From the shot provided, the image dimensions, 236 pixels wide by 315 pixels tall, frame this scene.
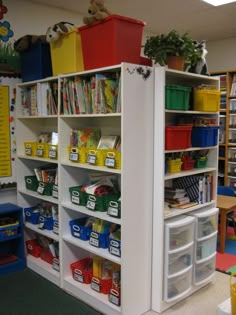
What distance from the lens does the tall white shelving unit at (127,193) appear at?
7.55 feet

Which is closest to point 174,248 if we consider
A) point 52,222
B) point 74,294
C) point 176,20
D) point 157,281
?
point 157,281

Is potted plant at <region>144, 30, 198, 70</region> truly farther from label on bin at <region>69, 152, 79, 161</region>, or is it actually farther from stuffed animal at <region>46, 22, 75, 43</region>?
label on bin at <region>69, 152, 79, 161</region>

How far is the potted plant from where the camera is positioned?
2.44m

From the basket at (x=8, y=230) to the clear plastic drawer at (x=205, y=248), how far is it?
170cm

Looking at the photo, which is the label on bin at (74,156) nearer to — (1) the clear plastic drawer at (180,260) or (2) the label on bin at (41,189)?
(2) the label on bin at (41,189)

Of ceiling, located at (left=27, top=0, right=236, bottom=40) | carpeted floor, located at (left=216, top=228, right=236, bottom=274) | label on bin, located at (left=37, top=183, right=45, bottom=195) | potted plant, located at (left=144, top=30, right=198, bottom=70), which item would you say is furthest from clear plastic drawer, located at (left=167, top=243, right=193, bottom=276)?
ceiling, located at (left=27, top=0, right=236, bottom=40)

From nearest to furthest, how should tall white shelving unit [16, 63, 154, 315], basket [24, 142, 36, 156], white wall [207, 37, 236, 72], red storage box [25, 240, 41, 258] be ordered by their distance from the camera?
tall white shelving unit [16, 63, 154, 315] < basket [24, 142, 36, 156] < red storage box [25, 240, 41, 258] < white wall [207, 37, 236, 72]

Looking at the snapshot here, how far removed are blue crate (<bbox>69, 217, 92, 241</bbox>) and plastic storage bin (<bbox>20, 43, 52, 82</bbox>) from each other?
54.3 inches

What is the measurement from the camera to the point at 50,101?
2963 mm

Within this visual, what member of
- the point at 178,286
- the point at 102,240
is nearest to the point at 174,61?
the point at 102,240

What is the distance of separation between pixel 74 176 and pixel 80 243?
59 centimetres

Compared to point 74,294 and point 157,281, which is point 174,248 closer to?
point 157,281

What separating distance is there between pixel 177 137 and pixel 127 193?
1.96 feet

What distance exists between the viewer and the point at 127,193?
7.62 ft
